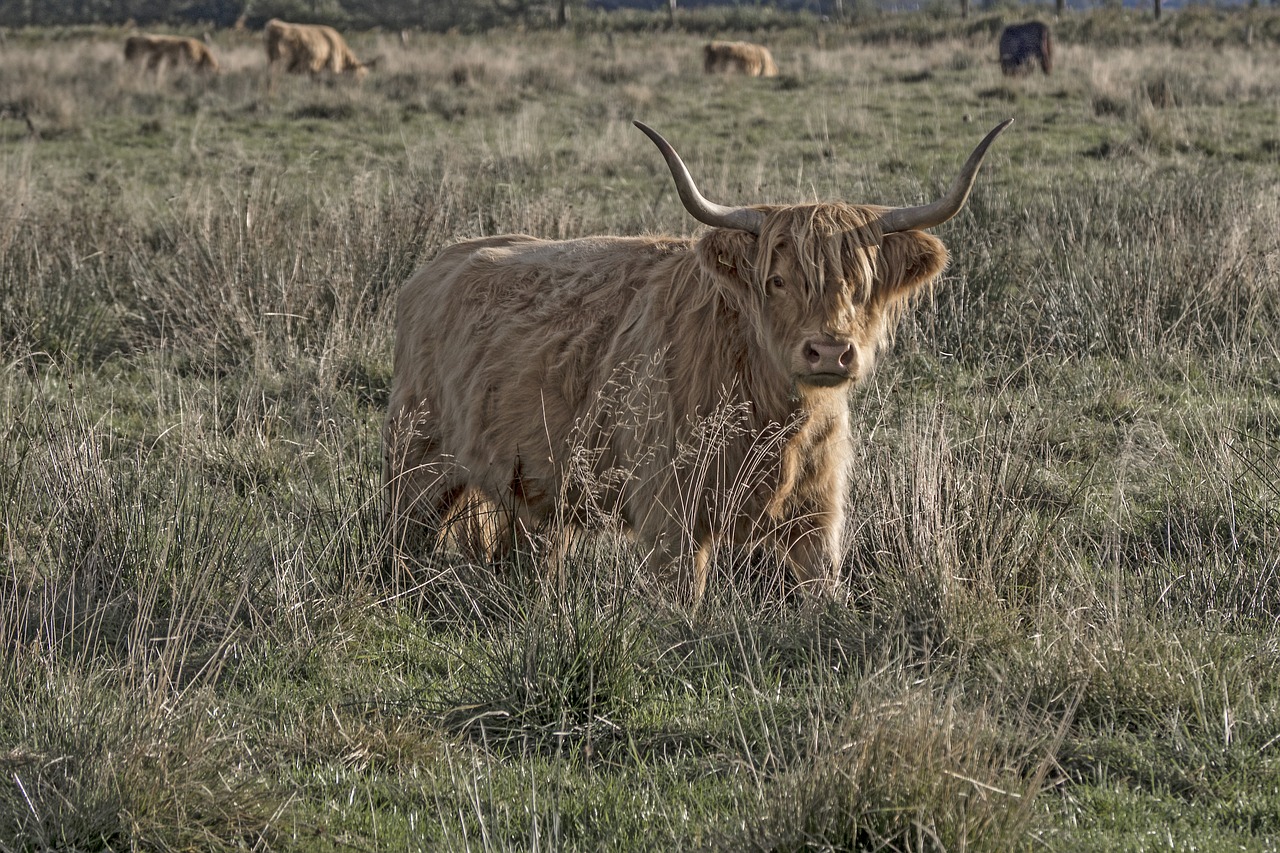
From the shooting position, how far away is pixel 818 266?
3.68 meters

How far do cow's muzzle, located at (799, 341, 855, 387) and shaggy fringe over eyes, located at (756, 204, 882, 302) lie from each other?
0.22m

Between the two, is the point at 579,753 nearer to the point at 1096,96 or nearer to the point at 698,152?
the point at 698,152

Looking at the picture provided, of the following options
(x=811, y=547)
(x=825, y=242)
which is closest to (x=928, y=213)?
(x=825, y=242)

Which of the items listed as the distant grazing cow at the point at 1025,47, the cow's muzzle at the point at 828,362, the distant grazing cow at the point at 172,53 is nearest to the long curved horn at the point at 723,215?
the cow's muzzle at the point at 828,362

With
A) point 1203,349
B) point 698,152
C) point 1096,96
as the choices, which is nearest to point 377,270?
point 1203,349

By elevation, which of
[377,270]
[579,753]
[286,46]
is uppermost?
[286,46]

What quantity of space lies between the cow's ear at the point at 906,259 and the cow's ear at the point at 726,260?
0.42 meters

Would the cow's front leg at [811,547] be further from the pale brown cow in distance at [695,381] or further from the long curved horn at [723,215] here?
the long curved horn at [723,215]

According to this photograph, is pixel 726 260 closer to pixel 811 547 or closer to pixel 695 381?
pixel 695 381

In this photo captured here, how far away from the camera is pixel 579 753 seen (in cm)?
296

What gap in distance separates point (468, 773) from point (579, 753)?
274mm

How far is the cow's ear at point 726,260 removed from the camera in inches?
147

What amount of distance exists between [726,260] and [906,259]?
0.57m

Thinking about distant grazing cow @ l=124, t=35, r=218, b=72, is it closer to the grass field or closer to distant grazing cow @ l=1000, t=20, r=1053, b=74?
distant grazing cow @ l=1000, t=20, r=1053, b=74
